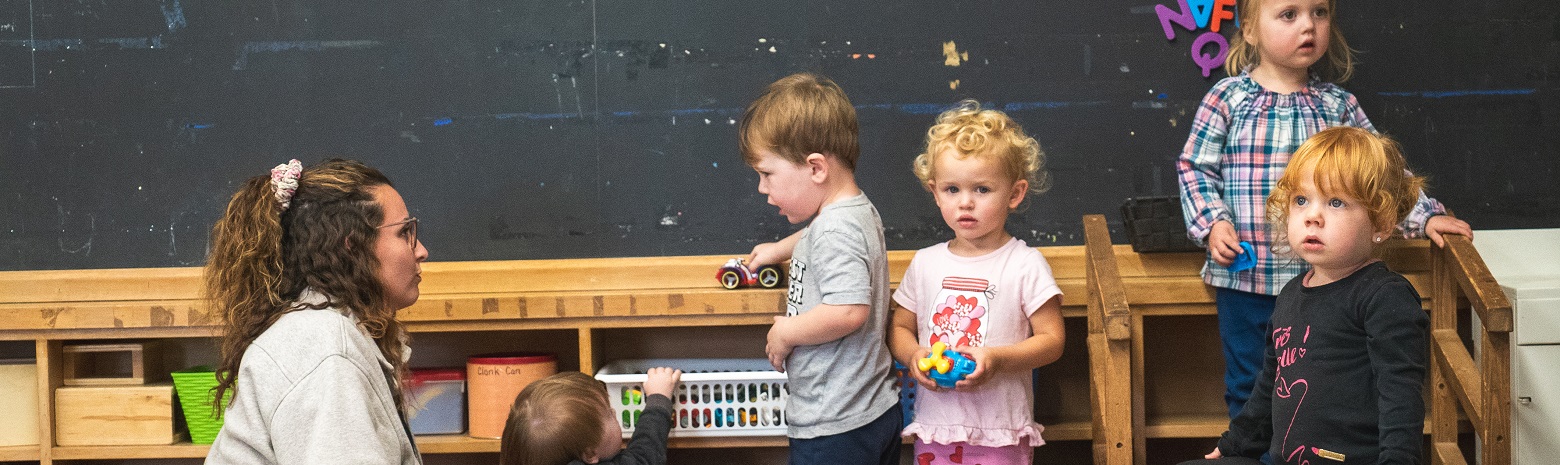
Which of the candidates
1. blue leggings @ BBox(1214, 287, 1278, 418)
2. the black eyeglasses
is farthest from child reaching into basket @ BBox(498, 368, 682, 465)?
blue leggings @ BBox(1214, 287, 1278, 418)

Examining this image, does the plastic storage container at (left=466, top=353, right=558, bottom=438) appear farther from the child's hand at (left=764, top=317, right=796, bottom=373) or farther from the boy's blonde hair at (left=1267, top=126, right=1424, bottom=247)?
the boy's blonde hair at (left=1267, top=126, right=1424, bottom=247)

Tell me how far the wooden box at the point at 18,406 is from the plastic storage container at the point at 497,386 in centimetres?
114

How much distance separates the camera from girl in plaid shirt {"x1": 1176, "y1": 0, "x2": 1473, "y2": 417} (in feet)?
8.60

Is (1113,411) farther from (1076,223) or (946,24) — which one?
(946,24)

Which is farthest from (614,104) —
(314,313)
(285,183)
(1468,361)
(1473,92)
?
A: (1473,92)

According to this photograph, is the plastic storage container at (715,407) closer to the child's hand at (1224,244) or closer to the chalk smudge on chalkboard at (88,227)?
the child's hand at (1224,244)

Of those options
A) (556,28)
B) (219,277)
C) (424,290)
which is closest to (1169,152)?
(556,28)

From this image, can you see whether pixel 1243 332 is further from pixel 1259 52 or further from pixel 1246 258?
pixel 1259 52

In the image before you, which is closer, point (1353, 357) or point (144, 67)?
point (1353, 357)

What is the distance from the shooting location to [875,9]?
3160 millimetres

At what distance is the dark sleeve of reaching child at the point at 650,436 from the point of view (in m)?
2.56

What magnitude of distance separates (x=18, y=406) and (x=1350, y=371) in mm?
3042

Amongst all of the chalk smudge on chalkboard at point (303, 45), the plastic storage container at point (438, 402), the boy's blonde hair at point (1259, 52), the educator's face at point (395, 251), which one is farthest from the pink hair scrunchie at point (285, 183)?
the boy's blonde hair at point (1259, 52)

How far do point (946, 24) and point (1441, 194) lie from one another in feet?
4.44
